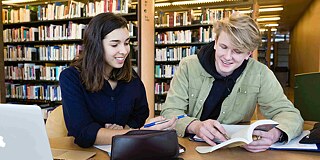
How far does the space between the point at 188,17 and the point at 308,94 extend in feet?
12.3

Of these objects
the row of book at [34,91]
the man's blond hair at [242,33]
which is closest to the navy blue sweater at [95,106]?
the man's blond hair at [242,33]

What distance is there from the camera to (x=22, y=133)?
0.66 metres

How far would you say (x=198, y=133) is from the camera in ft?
3.89

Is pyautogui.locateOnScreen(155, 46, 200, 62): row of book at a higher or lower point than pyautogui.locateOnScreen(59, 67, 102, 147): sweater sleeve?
higher

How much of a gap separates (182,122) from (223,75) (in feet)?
1.15

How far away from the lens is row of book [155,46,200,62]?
5145 mm

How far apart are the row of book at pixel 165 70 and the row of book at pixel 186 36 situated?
0.45 meters

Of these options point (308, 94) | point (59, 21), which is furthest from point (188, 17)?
point (308, 94)

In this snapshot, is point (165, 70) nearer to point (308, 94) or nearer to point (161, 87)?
point (161, 87)

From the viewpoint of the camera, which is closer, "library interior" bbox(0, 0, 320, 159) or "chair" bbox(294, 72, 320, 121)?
"chair" bbox(294, 72, 320, 121)

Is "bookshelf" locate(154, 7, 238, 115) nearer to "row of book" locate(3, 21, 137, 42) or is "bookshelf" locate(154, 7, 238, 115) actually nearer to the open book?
"row of book" locate(3, 21, 137, 42)

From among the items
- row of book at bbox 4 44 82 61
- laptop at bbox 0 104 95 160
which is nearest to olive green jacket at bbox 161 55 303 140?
laptop at bbox 0 104 95 160

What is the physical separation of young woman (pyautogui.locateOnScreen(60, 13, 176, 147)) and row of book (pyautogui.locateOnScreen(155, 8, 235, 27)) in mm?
3768

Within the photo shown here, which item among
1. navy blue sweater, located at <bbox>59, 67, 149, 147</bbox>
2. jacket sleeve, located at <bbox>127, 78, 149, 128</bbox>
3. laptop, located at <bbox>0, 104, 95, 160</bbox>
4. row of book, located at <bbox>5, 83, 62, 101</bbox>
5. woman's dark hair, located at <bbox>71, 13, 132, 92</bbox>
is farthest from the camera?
row of book, located at <bbox>5, 83, 62, 101</bbox>
